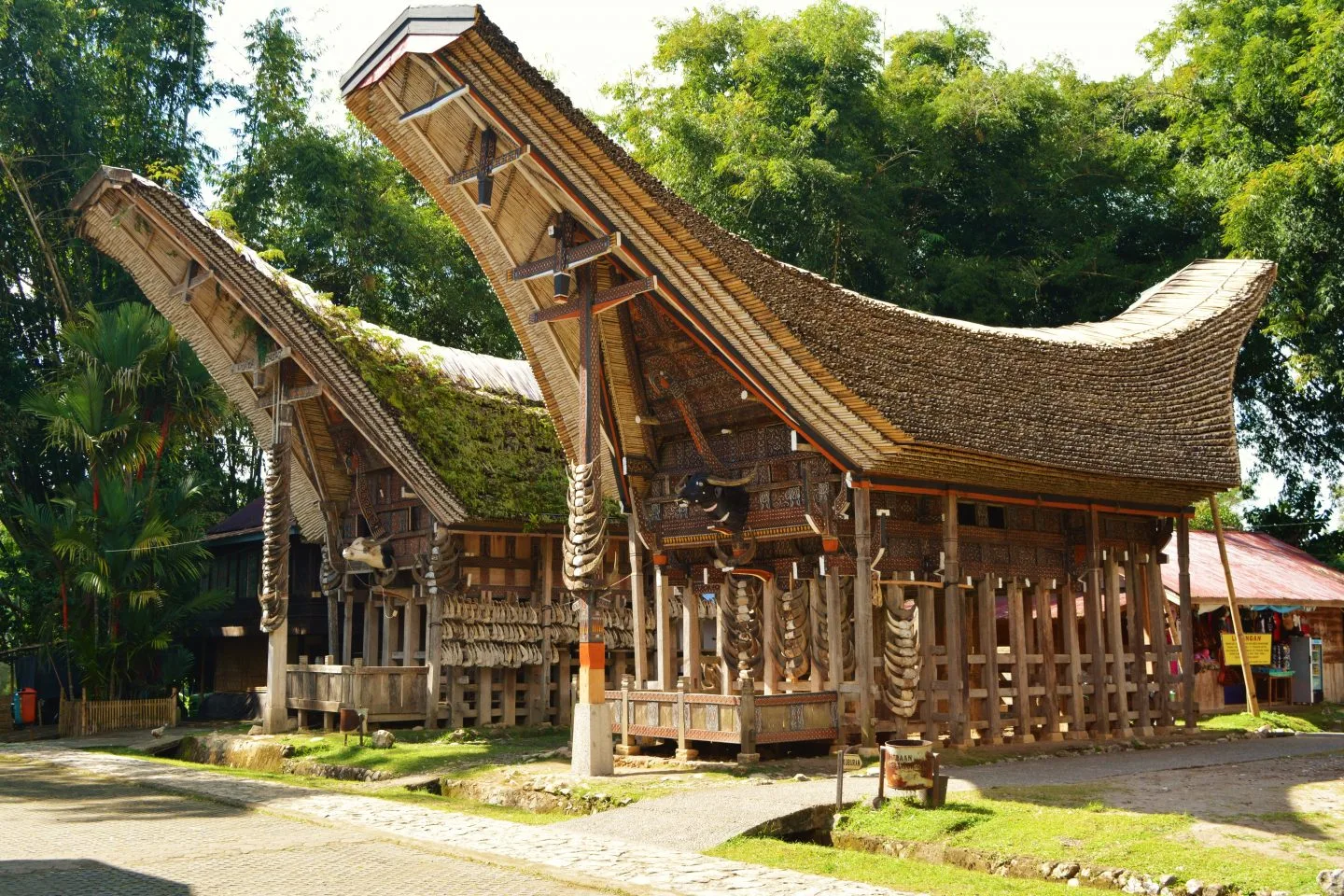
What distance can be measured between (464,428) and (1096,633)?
10048mm

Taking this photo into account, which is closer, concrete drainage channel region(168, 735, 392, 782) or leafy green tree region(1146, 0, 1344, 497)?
concrete drainage channel region(168, 735, 392, 782)

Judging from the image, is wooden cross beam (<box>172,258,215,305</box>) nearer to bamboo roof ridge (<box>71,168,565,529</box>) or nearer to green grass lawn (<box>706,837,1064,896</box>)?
bamboo roof ridge (<box>71,168,565,529</box>)

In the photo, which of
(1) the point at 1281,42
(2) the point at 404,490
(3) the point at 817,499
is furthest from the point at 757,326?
(1) the point at 1281,42

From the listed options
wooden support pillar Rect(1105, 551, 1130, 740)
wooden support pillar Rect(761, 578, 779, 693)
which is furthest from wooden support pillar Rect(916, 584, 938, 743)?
wooden support pillar Rect(1105, 551, 1130, 740)

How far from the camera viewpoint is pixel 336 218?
1264 inches

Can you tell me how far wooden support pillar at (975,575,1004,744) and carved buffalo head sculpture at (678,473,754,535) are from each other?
321cm

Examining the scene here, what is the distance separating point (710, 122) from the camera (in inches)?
1256

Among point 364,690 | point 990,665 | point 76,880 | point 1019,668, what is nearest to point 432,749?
point 364,690

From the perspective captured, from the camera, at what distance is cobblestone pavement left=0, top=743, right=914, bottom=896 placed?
28.3ft

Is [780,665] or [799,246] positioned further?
[799,246]

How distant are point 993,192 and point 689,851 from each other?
2558 cm

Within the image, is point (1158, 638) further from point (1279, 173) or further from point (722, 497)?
point (1279, 173)

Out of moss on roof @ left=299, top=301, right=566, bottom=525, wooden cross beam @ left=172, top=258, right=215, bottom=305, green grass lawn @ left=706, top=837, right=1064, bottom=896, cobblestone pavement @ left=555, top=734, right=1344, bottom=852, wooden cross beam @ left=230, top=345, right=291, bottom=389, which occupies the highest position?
wooden cross beam @ left=172, top=258, right=215, bottom=305

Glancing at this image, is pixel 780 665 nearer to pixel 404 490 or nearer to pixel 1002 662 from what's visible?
pixel 1002 662
